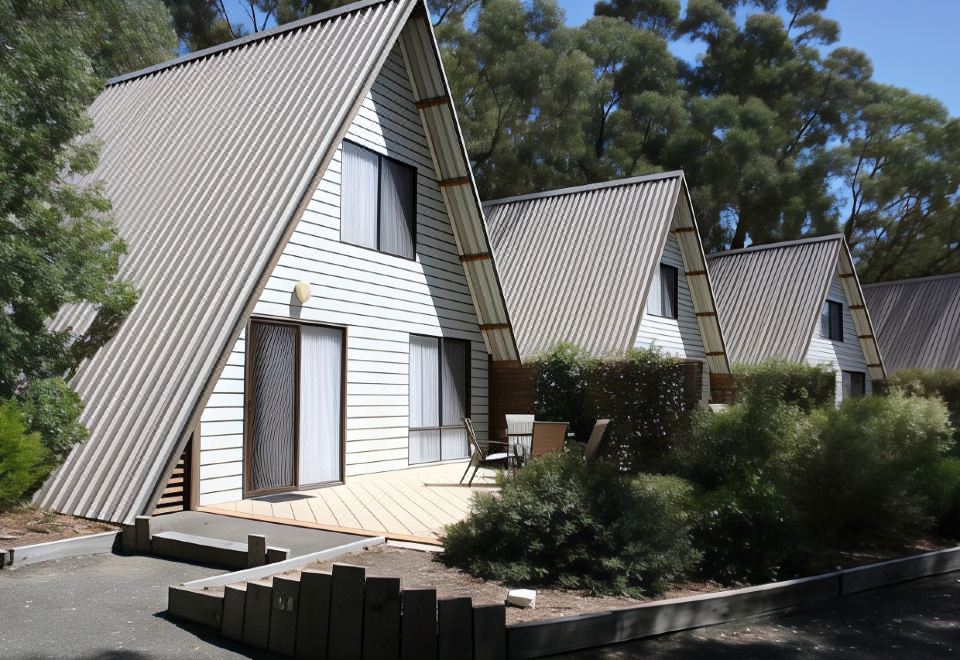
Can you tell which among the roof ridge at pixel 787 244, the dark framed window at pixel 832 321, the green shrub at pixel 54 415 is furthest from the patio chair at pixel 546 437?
the dark framed window at pixel 832 321

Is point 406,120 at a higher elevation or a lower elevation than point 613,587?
higher

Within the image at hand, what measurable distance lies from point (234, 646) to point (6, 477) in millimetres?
3653

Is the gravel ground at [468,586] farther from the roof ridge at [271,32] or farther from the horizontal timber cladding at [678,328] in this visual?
the horizontal timber cladding at [678,328]

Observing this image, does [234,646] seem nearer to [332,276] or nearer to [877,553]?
[877,553]

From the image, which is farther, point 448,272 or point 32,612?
point 448,272

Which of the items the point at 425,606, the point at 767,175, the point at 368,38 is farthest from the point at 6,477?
the point at 767,175

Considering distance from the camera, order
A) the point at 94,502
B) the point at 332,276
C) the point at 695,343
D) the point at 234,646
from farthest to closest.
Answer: the point at 695,343, the point at 332,276, the point at 94,502, the point at 234,646

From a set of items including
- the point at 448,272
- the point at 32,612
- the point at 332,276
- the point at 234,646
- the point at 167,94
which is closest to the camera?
the point at 234,646

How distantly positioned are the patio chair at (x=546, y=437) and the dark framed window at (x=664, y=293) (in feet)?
26.7

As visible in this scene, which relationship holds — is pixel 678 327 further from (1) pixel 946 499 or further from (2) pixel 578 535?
(2) pixel 578 535

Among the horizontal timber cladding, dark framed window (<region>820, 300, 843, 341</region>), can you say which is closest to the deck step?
the horizontal timber cladding

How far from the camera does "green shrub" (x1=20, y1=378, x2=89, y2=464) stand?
7.95 m

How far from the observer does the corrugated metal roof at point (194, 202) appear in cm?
809

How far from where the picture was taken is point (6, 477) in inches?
285
